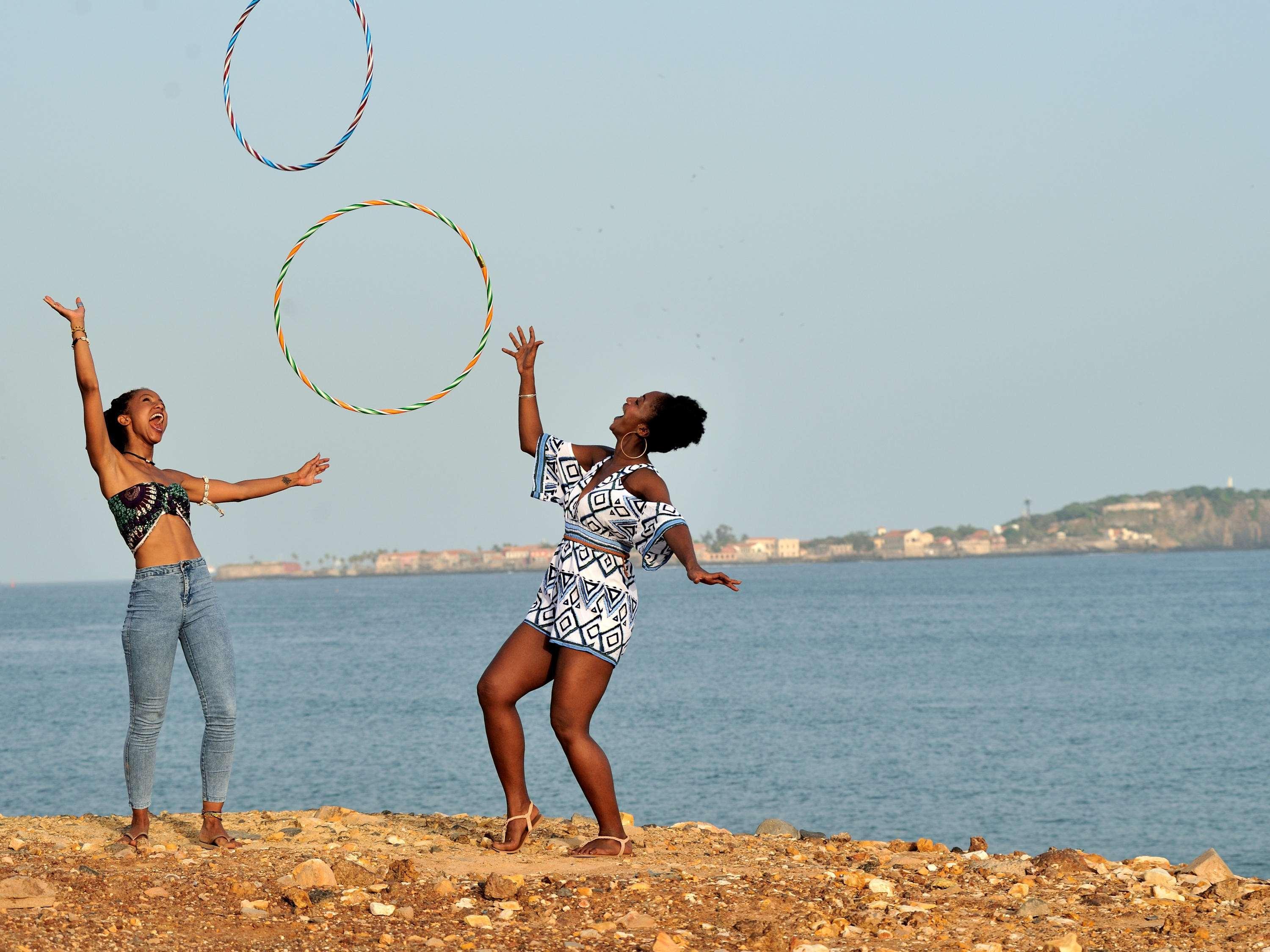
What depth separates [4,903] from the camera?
552cm

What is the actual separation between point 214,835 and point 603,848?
6.46 ft

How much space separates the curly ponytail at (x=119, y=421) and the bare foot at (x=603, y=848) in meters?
3.04

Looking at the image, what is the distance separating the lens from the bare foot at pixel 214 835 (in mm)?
6953

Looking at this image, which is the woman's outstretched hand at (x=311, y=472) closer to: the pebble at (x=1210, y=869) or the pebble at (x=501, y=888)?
the pebble at (x=501, y=888)

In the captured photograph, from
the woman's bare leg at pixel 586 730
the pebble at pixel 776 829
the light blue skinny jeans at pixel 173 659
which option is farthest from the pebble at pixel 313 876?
the pebble at pixel 776 829

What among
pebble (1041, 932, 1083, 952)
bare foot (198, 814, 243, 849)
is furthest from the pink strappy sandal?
pebble (1041, 932, 1083, 952)

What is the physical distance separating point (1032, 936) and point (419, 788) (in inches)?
944

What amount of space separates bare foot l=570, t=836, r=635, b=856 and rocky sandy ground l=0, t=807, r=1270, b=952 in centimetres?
7

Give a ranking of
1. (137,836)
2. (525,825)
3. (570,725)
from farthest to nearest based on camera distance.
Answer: (525,825), (137,836), (570,725)

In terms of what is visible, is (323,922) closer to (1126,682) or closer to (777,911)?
(777,911)

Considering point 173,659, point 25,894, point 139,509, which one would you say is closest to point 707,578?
point 173,659

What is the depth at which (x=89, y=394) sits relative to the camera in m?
6.43

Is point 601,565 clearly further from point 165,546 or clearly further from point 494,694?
point 165,546

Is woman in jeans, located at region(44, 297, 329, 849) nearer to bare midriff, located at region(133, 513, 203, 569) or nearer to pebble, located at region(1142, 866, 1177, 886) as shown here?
bare midriff, located at region(133, 513, 203, 569)
